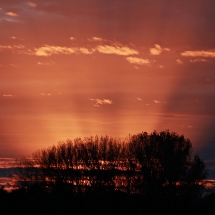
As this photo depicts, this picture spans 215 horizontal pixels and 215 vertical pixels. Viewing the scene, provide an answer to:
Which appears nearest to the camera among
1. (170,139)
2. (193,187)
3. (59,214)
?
(59,214)

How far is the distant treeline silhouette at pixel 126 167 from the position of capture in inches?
2479

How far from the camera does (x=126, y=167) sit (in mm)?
66875

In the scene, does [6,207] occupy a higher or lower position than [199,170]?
lower

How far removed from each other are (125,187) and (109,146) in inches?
252

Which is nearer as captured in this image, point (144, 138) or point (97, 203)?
point (97, 203)

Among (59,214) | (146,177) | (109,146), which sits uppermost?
(109,146)

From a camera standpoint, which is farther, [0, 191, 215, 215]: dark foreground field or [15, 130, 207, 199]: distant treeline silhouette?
[15, 130, 207, 199]: distant treeline silhouette

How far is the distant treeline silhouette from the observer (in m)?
63.0

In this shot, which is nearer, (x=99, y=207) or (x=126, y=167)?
(x=99, y=207)

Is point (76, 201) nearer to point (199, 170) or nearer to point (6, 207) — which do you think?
point (6, 207)

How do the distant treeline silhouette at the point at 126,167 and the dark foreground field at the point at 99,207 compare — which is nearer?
the dark foreground field at the point at 99,207

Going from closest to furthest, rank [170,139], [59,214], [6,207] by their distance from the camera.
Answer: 1. [59,214]
2. [6,207]
3. [170,139]

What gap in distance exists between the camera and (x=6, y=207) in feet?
143

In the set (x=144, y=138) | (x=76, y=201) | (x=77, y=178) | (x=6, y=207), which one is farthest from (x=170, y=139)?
(x=6, y=207)
